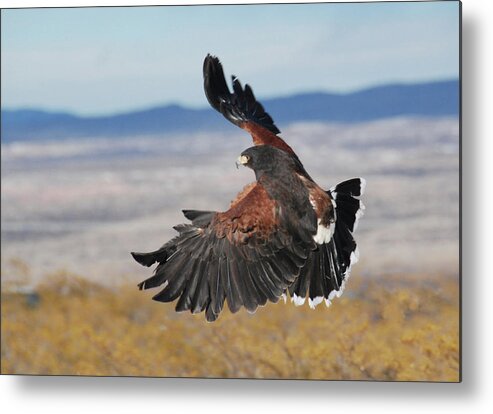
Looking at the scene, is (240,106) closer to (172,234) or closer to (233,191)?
(233,191)

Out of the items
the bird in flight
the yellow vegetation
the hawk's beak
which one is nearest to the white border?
the yellow vegetation

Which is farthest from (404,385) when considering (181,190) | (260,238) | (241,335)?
(181,190)

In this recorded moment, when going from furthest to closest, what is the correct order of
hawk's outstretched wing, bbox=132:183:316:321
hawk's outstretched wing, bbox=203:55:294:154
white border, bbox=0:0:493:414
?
1. hawk's outstretched wing, bbox=203:55:294:154
2. white border, bbox=0:0:493:414
3. hawk's outstretched wing, bbox=132:183:316:321

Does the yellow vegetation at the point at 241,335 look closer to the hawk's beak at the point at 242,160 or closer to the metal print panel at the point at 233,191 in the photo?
the metal print panel at the point at 233,191

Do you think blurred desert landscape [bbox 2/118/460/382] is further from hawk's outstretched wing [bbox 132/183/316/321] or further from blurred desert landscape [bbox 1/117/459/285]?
hawk's outstretched wing [bbox 132/183/316/321]

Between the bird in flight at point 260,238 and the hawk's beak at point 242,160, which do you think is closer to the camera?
the bird in flight at point 260,238

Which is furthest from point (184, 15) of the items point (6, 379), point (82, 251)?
point (6, 379)

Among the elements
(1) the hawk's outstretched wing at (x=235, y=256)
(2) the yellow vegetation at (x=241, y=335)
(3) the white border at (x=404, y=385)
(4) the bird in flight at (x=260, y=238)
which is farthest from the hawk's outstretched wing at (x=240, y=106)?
(2) the yellow vegetation at (x=241, y=335)

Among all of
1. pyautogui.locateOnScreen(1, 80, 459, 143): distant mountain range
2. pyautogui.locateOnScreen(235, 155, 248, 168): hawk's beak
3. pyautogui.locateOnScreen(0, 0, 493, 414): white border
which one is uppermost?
pyautogui.locateOnScreen(1, 80, 459, 143): distant mountain range
